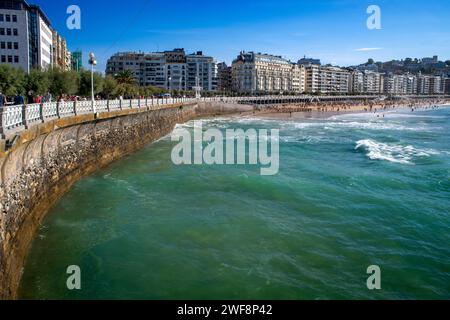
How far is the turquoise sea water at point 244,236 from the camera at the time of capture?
10.4 m

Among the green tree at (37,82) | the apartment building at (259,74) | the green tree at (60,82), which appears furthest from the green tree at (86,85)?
the apartment building at (259,74)

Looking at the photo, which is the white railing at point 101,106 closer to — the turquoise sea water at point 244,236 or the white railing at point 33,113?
the turquoise sea water at point 244,236

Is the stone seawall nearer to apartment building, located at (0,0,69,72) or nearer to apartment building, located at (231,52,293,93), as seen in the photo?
apartment building, located at (0,0,69,72)

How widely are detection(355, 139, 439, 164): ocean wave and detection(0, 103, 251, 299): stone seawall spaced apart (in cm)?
1687

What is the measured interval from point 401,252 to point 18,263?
33.2 feet

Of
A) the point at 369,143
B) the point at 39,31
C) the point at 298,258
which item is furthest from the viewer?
the point at 39,31

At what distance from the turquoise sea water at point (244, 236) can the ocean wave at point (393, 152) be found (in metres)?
6.53

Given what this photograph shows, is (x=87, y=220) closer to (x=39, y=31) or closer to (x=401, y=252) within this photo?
(x=401, y=252)

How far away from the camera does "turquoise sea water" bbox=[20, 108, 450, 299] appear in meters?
10.4

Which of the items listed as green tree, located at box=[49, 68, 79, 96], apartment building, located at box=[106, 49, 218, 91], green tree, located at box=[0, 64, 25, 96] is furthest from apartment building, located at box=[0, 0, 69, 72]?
apartment building, located at box=[106, 49, 218, 91]

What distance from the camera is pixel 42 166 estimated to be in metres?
15.3

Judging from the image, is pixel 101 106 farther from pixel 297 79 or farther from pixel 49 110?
pixel 297 79

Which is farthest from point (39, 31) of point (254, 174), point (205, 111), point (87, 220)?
point (87, 220)
